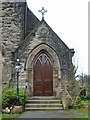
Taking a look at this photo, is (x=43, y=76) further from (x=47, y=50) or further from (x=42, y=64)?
(x=47, y=50)

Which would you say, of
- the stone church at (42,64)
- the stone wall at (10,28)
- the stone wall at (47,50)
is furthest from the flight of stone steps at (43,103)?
the stone wall at (10,28)

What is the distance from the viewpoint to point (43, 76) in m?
14.2

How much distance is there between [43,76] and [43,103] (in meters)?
2.29

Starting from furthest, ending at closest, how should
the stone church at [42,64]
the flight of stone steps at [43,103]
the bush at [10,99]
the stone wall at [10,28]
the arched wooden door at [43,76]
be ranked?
1. the stone wall at [10,28]
2. the arched wooden door at [43,76]
3. the stone church at [42,64]
4. the flight of stone steps at [43,103]
5. the bush at [10,99]

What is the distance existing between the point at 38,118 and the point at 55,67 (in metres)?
5.55

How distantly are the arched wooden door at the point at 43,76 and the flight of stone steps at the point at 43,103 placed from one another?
1039mm

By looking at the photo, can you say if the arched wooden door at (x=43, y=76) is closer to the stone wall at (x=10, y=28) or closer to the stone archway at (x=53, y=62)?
the stone archway at (x=53, y=62)

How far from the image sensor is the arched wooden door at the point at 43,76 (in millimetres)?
14031

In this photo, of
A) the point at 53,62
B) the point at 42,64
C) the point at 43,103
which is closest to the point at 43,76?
the point at 42,64

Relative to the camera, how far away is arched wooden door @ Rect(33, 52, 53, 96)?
1403 centimetres

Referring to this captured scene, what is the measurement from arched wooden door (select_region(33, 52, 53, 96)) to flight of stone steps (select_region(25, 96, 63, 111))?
1.04 m

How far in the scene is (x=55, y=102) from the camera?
12539mm

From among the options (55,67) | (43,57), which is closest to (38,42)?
(43,57)

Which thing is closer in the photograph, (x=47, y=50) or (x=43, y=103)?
(x=43, y=103)
